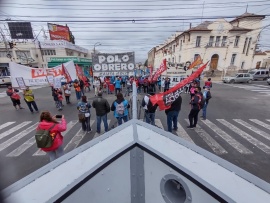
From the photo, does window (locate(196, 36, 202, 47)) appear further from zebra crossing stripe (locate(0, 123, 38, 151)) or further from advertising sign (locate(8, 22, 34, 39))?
advertising sign (locate(8, 22, 34, 39))

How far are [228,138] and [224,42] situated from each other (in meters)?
32.4

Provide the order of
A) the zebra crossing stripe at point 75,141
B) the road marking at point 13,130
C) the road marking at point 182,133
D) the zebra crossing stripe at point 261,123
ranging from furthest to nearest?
1. the zebra crossing stripe at point 261,123
2. the road marking at point 13,130
3. the road marking at point 182,133
4. the zebra crossing stripe at point 75,141

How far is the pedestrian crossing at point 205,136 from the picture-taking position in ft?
16.6

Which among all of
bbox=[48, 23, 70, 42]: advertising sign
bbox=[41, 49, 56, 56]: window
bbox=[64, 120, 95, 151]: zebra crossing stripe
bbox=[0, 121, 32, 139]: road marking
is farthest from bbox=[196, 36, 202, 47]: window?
bbox=[41, 49, 56, 56]: window

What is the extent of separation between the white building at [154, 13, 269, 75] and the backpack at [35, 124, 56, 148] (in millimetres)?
30849

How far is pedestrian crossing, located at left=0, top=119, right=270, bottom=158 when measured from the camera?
16.6ft

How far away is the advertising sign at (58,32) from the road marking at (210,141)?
40253 millimetres

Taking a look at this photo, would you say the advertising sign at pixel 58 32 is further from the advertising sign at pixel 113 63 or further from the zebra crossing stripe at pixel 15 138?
the zebra crossing stripe at pixel 15 138

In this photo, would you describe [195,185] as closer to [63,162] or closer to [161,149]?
[161,149]

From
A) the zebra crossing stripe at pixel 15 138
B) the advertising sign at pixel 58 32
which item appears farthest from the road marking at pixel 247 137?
the advertising sign at pixel 58 32

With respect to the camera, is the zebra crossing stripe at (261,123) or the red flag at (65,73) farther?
the red flag at (65,73)

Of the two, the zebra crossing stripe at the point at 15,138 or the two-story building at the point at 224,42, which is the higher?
the two-story building at the point at 224,42

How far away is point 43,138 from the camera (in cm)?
331

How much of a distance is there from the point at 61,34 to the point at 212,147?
42.4 m
